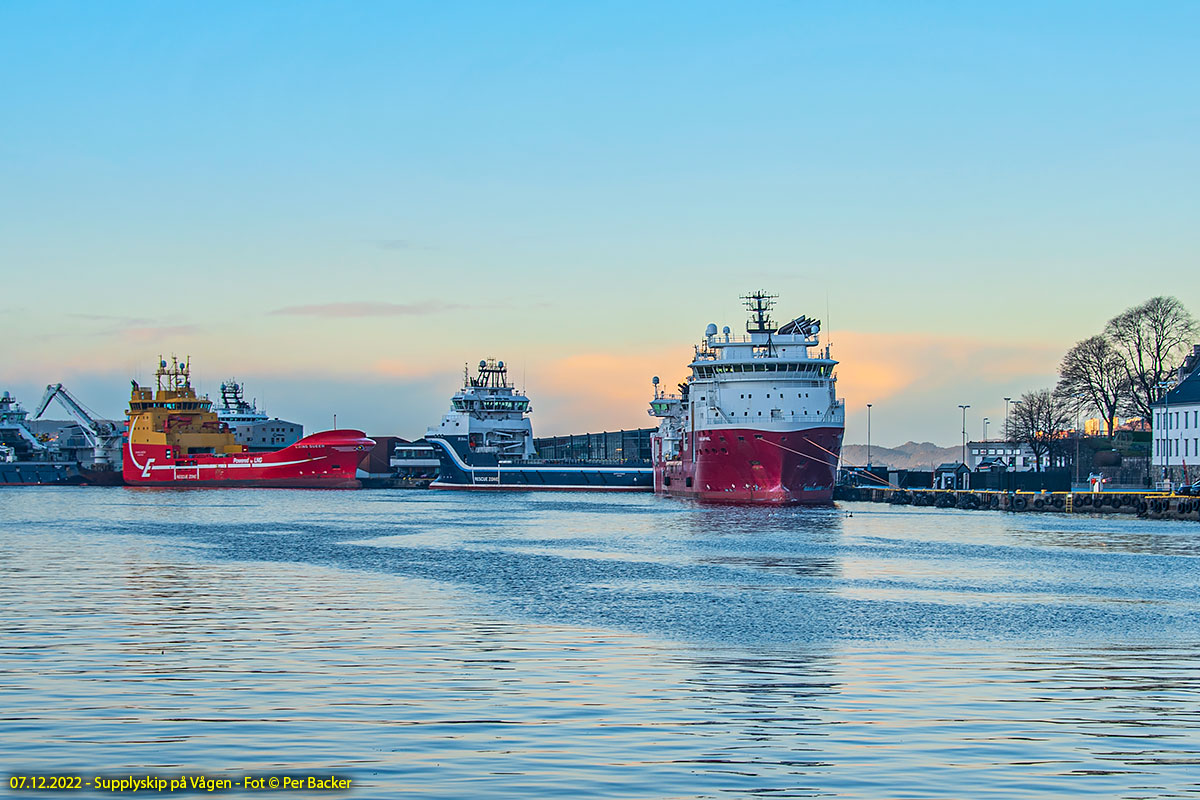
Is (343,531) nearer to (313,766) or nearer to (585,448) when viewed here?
(313,766)

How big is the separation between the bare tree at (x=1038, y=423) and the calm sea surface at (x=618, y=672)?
246 feet

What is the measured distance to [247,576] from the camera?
36562mm

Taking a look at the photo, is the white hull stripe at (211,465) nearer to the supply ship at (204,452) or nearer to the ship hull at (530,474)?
the supply ship at (204,452)

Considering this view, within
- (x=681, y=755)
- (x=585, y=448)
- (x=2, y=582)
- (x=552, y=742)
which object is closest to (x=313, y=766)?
(x=552, y=742)

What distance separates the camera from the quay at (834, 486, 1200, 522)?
68.0 meters

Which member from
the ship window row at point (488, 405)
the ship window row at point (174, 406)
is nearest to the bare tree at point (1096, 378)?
the ship window row at point (488, 405)

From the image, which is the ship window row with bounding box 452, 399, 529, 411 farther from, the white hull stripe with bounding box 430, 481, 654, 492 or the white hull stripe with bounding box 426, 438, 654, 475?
the white hull stripe with bounding box 430, 481, 654, 492

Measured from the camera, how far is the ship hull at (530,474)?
12438cm

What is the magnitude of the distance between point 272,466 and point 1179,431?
87.5m

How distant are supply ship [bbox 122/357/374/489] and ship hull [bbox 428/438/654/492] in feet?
28.5

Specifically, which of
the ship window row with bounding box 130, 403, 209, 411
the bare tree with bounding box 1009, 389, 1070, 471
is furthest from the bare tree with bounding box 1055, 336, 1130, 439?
the ship window row with bounding box 130, 403, 209, 411

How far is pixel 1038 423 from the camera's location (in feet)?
418

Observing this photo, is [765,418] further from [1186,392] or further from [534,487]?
[534,487]

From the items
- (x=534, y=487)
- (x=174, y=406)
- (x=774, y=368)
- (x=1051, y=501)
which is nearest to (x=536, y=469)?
(x=534, y=487)
